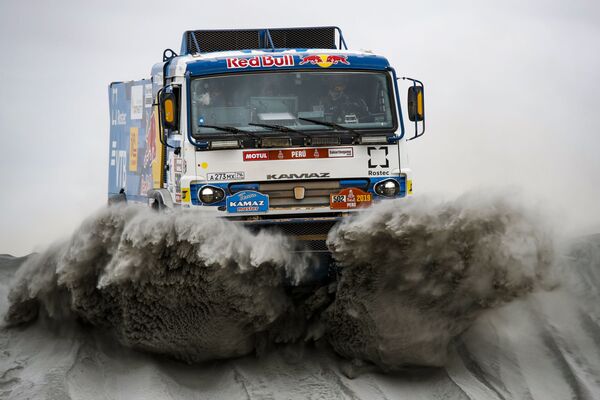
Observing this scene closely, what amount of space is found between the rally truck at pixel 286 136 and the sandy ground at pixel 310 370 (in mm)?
1246

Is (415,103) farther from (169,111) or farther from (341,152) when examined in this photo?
(169,111)

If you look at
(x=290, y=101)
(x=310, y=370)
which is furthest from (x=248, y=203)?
(x=310, y=370)

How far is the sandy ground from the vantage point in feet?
22.7

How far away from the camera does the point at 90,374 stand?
735cm

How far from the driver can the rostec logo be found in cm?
48

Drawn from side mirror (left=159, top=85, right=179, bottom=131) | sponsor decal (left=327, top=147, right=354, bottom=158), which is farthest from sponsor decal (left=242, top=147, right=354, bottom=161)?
side mirror (left=159, top=85, right=179, bottom=131)

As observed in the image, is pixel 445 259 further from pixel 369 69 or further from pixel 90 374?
pixel 90 374

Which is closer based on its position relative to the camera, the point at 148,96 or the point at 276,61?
the point at 276,61

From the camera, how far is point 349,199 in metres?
8.14

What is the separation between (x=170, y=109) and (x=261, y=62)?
97 centimetres

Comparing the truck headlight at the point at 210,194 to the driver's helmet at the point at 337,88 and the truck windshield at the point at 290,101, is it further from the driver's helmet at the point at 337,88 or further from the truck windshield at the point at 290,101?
the driver's helmet at the point at 337,88

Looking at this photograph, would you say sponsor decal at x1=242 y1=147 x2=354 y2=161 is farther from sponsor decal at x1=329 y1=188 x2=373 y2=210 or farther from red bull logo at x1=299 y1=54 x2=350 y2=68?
red bull logo at x1=299 y1=54 x2=350 y2=68

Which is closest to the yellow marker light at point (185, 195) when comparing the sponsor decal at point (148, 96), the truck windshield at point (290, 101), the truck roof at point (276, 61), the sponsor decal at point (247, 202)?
the sponsor decal at point (247, 202)

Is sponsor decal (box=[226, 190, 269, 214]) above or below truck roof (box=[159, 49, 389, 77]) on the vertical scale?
below
